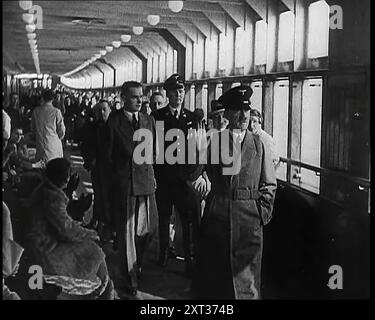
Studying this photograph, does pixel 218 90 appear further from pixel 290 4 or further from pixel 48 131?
pixel 48 131

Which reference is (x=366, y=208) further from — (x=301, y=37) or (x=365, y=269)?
(x=301, y=37)

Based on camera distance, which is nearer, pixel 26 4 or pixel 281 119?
pixel 26 4

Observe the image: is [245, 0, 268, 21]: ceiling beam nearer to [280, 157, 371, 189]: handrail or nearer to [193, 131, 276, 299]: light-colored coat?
[193, 131, 276, 299]: light-colored coat

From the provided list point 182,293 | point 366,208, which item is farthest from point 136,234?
point 366,208

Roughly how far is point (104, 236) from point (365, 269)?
136cm

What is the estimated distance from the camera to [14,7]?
2955 millimetres

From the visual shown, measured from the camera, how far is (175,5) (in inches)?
123

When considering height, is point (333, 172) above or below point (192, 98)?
below

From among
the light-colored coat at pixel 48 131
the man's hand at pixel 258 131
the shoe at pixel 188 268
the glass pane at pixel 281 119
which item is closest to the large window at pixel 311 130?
the glass pane at pixel 281 119

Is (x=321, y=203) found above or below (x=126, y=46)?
below

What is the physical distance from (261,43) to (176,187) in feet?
2.93

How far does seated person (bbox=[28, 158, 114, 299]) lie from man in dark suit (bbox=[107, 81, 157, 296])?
139mm

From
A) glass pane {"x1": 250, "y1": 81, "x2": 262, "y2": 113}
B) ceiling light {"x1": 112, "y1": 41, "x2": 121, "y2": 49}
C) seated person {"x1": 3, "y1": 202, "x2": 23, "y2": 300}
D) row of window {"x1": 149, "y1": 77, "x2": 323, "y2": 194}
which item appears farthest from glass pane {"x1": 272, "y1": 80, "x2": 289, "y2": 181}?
seated person {"x1": 3, "y1": 202, "x2": 23, "y2": 300}

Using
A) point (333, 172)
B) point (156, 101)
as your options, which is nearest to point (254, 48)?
point (156, 101)
